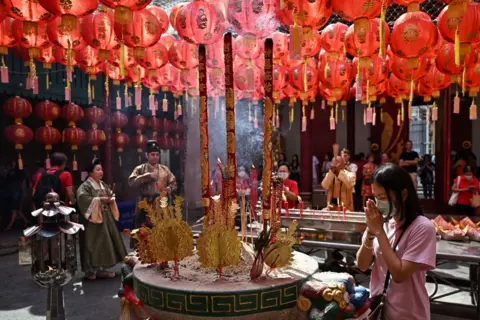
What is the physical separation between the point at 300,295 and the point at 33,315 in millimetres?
3241

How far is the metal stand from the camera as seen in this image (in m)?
3.39

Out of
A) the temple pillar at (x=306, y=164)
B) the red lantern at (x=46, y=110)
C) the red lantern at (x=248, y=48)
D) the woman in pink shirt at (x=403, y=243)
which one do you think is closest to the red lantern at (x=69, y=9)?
the red lantern at (x=248, y=48)

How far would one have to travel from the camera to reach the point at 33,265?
3369mm

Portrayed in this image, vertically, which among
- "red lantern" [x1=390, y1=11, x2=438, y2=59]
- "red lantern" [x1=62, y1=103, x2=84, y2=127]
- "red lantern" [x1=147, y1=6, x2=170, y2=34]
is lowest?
"red lantern" [x1=62, y1=103, x2=84, y2=127]

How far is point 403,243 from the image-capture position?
73.8 inches

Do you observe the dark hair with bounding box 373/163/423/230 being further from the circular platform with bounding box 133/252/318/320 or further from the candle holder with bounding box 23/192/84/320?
the candle holder with bounding box 23/192/84/320

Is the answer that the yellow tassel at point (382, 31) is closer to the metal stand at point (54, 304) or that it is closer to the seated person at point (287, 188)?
the seated person at point (287, 188)

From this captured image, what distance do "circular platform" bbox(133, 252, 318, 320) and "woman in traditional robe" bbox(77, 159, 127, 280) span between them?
3.24m

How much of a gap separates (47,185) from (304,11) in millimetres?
4172

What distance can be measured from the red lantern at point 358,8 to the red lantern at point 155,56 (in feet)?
8.76

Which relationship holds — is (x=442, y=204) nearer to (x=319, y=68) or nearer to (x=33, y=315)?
(x=319, y=68)

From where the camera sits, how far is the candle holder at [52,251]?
3328mm

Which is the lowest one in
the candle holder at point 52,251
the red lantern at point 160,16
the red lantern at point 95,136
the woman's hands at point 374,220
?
the candle holder at point 52,251

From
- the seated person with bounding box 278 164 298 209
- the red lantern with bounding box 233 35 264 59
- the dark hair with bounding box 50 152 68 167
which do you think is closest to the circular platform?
the seated person with bounding box 278 164 298 209
